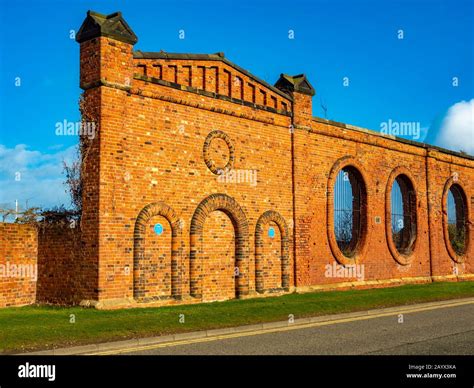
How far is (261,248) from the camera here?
18094mm

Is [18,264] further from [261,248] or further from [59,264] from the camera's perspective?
[261,248]

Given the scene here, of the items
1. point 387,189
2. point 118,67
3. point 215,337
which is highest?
point 118,67

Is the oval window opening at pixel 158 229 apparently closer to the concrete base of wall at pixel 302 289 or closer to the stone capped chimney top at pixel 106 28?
the concrete base of wall at pixel 302 289

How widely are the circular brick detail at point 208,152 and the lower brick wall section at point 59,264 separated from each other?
13.9 ft

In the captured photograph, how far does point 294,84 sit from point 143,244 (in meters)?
8.17

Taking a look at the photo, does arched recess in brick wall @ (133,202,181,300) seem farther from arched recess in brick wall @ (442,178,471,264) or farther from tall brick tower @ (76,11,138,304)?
arched recess in brick wall @ (442,178,471,264)

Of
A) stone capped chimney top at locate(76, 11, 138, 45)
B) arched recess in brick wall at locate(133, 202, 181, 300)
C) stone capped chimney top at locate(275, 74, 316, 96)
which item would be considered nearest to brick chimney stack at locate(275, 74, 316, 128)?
stone capped chimney top at locate(275, 74, 316, 96)

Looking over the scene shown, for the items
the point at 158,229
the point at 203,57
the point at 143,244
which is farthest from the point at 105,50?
the point at 143,244

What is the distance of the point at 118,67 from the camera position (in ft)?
48.2

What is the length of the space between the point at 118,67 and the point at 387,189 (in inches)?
516

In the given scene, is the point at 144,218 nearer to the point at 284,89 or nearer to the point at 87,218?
the point at 87,218

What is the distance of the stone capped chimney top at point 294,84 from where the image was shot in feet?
64.6
